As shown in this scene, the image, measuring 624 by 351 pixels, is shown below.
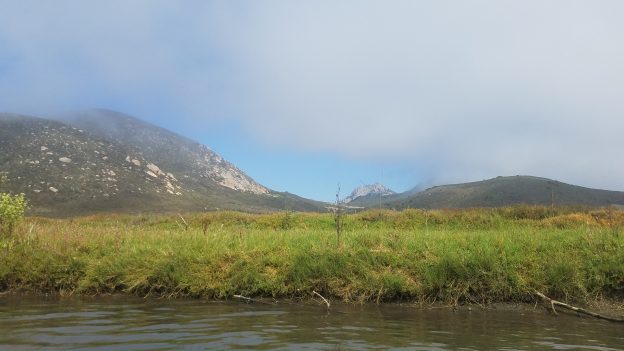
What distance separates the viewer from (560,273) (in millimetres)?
12312

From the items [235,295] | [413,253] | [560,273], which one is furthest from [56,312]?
[560,273]

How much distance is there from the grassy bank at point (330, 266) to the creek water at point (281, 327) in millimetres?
819

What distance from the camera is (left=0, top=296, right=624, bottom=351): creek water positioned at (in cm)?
786

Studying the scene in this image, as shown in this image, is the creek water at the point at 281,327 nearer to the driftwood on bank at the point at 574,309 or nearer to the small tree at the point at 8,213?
the driftwood on bank at the point at 574,309

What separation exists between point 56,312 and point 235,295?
4115 millimetres

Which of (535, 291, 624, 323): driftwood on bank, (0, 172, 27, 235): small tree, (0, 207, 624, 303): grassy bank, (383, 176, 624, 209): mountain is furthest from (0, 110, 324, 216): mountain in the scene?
(535, 291, 624, 323): driftwood on bank

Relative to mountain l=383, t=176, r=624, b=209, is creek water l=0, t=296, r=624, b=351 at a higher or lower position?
lower

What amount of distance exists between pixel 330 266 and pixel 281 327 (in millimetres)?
4345

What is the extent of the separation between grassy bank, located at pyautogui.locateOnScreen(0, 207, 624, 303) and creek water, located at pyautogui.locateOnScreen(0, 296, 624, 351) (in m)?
0.82

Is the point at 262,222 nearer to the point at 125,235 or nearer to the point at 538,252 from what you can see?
the point at 125,235

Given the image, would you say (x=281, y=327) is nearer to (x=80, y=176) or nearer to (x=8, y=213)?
(x=8, y=213)

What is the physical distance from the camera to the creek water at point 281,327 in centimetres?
786

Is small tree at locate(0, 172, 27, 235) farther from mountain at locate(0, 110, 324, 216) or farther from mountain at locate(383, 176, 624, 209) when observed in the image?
mountain at locate(383, 176, 624, 209)

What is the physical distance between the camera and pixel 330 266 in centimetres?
1338
